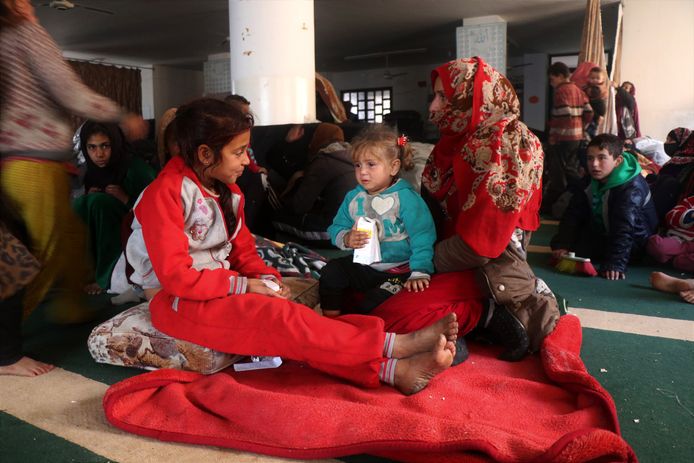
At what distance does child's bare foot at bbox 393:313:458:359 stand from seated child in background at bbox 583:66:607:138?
16.2 ft

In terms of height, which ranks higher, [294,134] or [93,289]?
[294,134]

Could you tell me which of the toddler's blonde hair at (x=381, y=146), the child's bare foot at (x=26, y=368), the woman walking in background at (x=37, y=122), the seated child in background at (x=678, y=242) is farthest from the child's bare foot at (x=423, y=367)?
the seated child in background at (x=678, y=242)

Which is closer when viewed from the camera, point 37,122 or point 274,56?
point 37,122

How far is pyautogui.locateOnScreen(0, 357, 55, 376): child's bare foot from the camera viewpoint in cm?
183

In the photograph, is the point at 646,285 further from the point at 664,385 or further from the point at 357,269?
the point at 357,269

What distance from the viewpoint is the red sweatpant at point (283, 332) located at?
5.26 feet

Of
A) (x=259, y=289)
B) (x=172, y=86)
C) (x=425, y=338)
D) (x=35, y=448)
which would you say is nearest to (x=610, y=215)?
(x=425, y=338)

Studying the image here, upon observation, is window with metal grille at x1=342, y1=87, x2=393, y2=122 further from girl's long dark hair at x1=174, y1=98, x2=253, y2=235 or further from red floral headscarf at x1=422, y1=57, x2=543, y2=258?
girl's long dark hair at x1=174, y1=98, x2=253, y2=235

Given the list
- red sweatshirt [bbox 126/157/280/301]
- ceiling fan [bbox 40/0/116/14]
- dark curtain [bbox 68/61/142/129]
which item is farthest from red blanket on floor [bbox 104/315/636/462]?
dark curtain [bbox 68/61/142/129]

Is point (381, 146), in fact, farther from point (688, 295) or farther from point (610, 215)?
point (610, 215)

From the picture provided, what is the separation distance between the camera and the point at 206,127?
1776mm

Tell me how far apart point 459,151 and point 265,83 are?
3.28 metres

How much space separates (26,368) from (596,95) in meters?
5.79

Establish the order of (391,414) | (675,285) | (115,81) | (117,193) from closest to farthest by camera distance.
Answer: (391,414)
(675,285)
(117,193)
(115,81)
